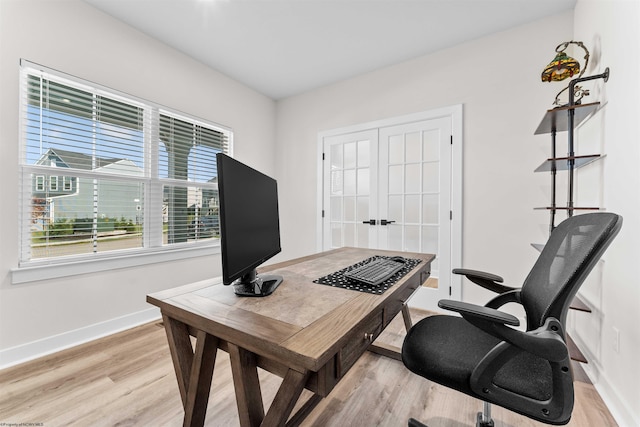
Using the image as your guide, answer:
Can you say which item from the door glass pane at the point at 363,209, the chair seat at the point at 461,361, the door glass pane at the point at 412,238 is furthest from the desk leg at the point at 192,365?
the door glass pane at the point at 363,209

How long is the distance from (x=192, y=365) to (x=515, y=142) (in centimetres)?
296

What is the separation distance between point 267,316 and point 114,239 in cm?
224

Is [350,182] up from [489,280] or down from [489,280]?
up

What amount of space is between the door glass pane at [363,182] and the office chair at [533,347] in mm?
2283

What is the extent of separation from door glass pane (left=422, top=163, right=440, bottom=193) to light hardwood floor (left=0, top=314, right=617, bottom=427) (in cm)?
176

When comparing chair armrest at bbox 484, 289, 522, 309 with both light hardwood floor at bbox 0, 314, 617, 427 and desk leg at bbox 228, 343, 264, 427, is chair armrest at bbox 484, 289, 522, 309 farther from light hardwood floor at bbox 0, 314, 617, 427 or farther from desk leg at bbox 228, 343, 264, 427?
desk leg at bbox 228, 343, 264, 427

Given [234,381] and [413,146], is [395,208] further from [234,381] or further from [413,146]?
[234,381]

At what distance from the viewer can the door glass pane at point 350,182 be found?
11.4ft

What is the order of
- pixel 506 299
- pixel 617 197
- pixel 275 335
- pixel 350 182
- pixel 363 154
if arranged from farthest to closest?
pixel 350 182 → pixel 363 154 → pixel 617 197 → pixel 506 299 → pixel 275 335

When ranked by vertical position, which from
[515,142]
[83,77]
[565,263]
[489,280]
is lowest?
[489,280]

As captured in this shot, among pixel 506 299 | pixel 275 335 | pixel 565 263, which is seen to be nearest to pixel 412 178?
pixel 506 299

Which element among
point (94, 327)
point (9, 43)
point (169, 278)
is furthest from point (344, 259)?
point (9, 43)

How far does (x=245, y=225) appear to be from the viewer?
1084mm

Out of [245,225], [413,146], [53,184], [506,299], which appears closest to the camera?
[245,225]
